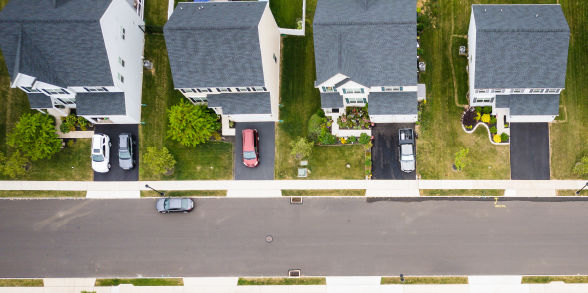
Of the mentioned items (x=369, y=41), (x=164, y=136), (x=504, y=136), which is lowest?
(x=504, y=136)

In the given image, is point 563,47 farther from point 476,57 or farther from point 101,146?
point 101,146

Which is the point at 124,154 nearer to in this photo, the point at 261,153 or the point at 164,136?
the point at 164,136

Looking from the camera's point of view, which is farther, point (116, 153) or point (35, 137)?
point (116, 153)

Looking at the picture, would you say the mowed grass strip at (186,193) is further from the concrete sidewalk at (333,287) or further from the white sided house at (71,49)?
the white sided house at (71,49)

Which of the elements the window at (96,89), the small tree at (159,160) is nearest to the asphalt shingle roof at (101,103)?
the window at (96,89)

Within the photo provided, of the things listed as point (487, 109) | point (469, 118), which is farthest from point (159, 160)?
point (487, 109)

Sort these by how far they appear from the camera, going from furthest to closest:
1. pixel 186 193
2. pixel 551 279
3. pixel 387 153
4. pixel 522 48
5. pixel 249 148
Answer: pixel 186 193 → pixel 387 153 → pixel 249 148 → pixel 551 279 → pixel 522 48
